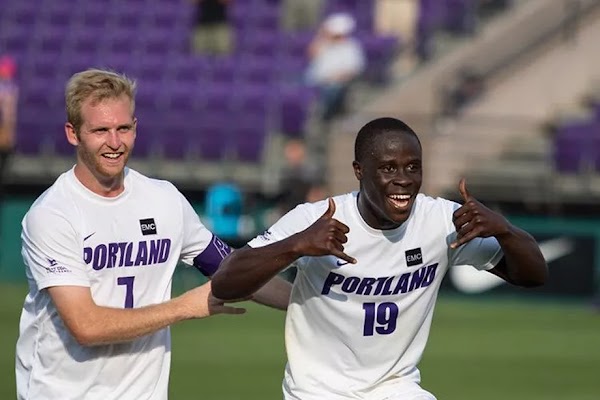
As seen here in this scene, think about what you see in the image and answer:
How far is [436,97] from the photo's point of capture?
23.4 metres

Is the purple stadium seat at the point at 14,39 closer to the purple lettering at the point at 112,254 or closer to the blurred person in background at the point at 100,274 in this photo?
the blurred person in background at the point at 100,274

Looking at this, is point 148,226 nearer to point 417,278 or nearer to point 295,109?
point 417,278

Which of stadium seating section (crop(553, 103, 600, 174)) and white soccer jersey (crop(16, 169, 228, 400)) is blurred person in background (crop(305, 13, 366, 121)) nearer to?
stadium seating section (crop(553, 103, 600, 174))

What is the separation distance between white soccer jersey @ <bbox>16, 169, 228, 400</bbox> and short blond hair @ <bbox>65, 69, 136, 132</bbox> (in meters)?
0.33

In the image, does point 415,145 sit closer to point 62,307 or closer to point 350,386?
point 350,386

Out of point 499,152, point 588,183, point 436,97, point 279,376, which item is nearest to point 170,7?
point 436,97

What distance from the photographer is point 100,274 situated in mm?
6191

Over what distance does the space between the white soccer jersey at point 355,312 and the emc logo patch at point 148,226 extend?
1.60 feet

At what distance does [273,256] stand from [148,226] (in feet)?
2.30

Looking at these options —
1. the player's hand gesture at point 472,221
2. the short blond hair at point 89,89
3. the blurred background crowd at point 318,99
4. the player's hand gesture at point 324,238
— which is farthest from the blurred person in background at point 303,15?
the player's hand gesture at point 324,238

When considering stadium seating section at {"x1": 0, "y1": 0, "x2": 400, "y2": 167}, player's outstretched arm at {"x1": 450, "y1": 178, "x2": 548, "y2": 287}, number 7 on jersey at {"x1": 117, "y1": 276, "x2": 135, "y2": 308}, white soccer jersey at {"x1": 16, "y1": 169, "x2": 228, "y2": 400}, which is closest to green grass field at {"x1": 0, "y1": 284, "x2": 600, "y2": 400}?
stadium seating section at {"x1": 0, "y1": 0, "x2": 400, "y2": 167}

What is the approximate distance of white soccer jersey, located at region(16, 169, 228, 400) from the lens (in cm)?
612

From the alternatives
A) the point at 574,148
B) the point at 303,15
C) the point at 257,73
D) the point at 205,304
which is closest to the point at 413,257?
the point at 205,304

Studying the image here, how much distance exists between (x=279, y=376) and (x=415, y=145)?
7.23m
